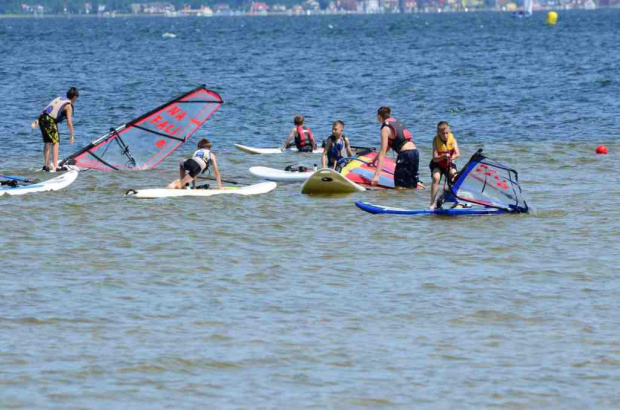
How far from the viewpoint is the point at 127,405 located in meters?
8.91

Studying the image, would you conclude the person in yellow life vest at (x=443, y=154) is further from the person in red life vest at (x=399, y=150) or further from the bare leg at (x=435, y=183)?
the person in red life vest at (x=399, y=150)

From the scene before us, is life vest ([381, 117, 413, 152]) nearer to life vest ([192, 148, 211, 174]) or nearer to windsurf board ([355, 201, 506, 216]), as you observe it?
windsurf board ([355, 201, 506, 216])

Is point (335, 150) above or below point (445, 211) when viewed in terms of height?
above

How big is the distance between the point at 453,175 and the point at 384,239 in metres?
2.01

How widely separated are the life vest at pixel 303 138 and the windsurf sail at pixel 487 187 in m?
8.52

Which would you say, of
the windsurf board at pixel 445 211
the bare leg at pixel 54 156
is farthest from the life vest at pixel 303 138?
the windsurf board at pixel 445 211

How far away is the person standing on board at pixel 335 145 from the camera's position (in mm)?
20328

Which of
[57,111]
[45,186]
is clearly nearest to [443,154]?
[45,186]

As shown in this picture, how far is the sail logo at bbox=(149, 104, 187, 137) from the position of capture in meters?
21.8

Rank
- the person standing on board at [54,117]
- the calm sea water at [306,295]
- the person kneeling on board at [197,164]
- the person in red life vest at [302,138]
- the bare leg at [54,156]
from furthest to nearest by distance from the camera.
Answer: the person in red life vest at [302,138], the bare leg at [54,156], the person standing on board at [54,117], the person kneeling on board at [197,164], the calm sea water at [306,295]

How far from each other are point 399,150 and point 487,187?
8.86ft

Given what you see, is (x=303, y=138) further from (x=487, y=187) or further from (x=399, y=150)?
(x=487, y=187)


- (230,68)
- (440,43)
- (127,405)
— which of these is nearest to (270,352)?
(127,405)

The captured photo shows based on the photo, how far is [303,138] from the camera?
25.0 meters
